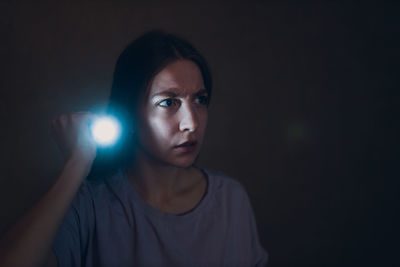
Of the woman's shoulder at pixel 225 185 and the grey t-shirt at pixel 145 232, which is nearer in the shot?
the grey t-shirt at pixel 145 232

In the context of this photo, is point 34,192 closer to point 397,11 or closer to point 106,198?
point 106,198

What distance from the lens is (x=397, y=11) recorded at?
1.03m

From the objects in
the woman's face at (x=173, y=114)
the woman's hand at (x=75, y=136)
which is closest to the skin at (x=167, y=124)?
the woman's face at (x=173, y=114)

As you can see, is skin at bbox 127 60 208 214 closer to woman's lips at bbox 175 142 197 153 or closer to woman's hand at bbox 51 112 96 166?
woman's lips at bbox 175 142 197 153

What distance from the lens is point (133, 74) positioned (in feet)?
2.07

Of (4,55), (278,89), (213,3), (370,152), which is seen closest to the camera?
(4,55)

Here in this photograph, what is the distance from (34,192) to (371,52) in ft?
4.44

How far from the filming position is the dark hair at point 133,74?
0.61 m

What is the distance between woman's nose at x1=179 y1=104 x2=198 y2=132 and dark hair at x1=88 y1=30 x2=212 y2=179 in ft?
0.37

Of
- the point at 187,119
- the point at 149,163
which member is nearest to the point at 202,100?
the point at 187,119

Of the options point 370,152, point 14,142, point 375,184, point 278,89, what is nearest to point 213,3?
point 278,89

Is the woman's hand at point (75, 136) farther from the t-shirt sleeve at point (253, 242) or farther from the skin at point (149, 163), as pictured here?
the t-shirt sleeve at point (253, 242)

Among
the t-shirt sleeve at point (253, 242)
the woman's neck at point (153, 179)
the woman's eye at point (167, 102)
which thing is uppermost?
the woman's eye at point (167, 102)

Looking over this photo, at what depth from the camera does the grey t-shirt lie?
57 cm
